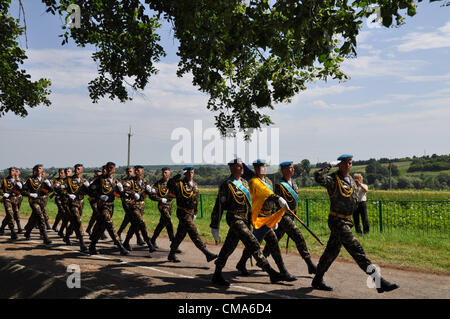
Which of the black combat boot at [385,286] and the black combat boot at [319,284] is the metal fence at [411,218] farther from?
the black combat boot at [385,286]

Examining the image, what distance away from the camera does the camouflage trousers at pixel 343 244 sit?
575 cm

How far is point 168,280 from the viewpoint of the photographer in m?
6.96

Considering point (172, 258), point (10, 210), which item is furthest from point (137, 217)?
point (10, 210)

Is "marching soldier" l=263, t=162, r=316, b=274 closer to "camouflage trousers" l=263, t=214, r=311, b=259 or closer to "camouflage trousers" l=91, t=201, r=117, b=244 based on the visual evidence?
"camouflage trousers" l=263, t=214, r=311, b=259

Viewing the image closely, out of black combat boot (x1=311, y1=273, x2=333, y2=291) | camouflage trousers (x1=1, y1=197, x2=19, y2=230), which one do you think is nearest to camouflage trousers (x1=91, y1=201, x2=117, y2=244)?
camouflage trousers (x1=1, y1=197, x2=19, y2=230)

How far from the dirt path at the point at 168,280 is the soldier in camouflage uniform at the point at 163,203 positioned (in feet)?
2.53

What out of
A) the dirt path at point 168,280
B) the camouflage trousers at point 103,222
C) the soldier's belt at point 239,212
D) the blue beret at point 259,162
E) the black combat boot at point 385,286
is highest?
the blue beret at point 259,162

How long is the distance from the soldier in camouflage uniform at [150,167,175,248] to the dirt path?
77cm

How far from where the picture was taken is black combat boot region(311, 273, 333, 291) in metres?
6.18

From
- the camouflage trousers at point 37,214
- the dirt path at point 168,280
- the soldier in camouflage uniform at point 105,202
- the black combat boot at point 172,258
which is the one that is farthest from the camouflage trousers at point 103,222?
the camouflage trousers at point 37,214

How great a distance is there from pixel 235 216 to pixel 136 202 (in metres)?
4.23

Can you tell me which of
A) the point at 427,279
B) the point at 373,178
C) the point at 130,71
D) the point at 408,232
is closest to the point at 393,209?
the point at 408,232

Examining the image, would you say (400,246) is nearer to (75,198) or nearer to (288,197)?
(288,197)
